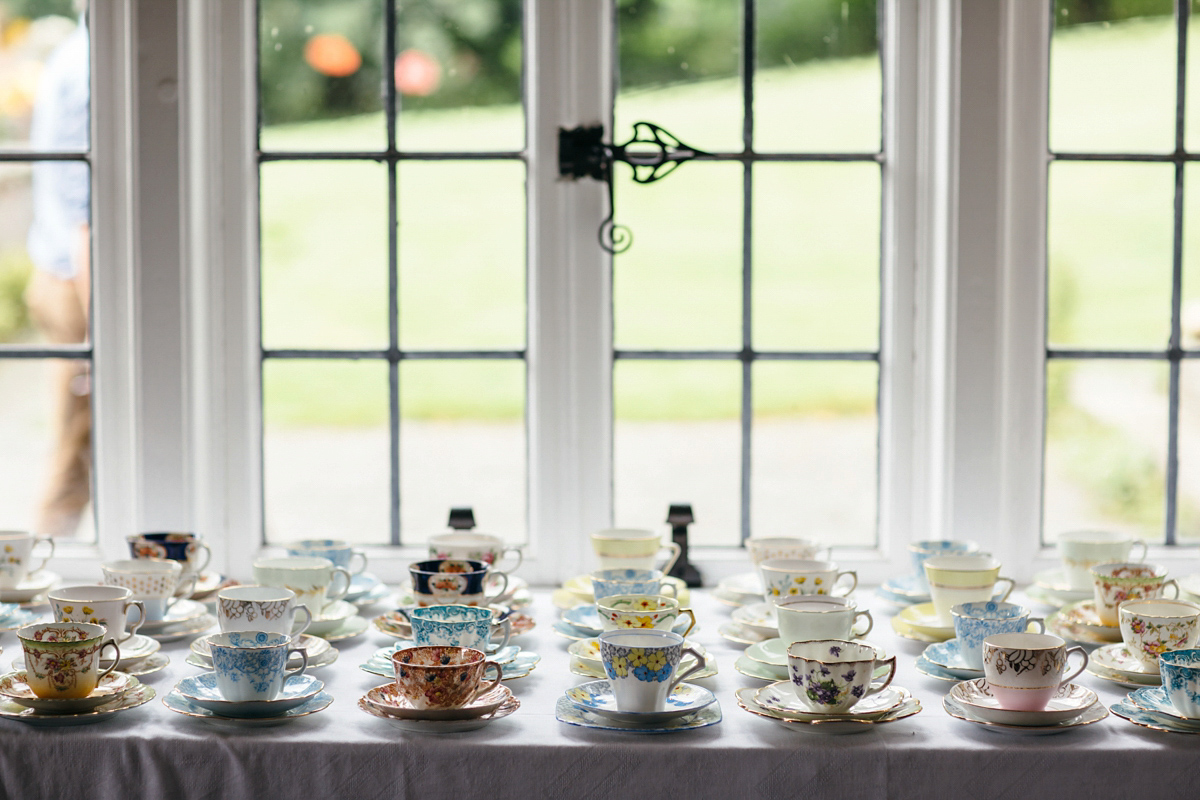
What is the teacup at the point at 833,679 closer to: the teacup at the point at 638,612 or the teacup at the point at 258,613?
the teacup at the point at 638,612

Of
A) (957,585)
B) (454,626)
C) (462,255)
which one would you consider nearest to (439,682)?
(454,626)

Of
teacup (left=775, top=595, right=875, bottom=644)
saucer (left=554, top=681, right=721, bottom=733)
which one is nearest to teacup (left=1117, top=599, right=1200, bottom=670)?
teacup (left=775, top=595, right=875, bottom=644)

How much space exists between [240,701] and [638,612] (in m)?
0.49

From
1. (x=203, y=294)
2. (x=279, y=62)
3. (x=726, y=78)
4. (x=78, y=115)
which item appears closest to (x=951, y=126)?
(x=726, y=78)

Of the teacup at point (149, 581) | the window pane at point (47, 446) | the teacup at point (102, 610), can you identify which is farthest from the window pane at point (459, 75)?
the teacup at point (102, 610)

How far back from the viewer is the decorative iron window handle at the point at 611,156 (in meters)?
2.07

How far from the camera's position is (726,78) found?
2.13 m

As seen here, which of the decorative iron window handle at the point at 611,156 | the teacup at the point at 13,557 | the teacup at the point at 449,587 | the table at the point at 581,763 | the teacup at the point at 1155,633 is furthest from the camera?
the decorative iron window handle at the point at 611,156

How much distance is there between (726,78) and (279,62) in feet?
2.70

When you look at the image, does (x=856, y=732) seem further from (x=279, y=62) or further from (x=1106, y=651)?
(x=279, y=62)

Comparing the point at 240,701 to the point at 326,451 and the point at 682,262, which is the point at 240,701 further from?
the point at 682,262

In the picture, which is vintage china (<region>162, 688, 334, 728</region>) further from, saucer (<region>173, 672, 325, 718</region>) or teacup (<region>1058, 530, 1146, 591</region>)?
teacup (<region>1058, 530, 1146, 591</region>)

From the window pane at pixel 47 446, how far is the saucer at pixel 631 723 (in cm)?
123

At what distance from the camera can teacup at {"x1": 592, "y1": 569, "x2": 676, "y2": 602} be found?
1.65 m
